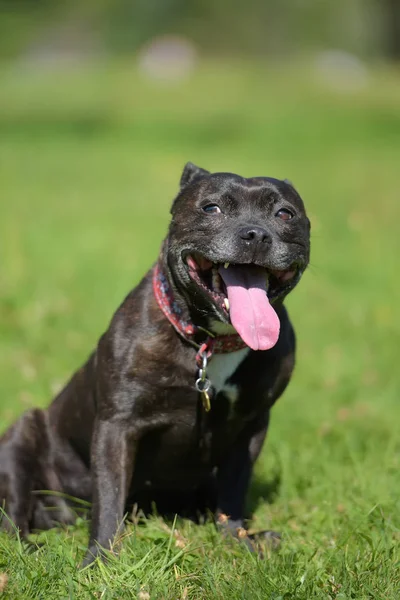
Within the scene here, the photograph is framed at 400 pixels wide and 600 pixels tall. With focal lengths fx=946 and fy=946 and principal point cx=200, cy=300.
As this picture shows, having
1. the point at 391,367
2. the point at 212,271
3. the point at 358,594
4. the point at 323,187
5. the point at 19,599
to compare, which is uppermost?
the point at 323,187

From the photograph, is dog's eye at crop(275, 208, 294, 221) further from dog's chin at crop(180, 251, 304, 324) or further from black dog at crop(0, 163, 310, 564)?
dog's chin at crop(180, 251, 304, 324)

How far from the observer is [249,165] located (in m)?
16.7

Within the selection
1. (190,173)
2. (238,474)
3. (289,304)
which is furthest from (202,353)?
(289,304)

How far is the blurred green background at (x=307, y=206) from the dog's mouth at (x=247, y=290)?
0.93 meters

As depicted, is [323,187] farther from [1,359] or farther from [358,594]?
[358,594]

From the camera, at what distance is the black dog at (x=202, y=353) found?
393 centimetres

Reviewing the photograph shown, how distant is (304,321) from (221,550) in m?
4.68

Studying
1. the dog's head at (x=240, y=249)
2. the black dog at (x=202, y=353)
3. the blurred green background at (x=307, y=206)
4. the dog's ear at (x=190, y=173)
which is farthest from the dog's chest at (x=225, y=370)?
the dog's ear at (x=190, y=173)

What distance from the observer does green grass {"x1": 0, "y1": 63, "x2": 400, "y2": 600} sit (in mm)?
3551

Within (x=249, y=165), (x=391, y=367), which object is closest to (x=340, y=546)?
(x=391, y=367)

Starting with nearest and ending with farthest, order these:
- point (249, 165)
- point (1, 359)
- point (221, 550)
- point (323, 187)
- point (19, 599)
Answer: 1. point (19, 599)
2. point (221, 550)
3. point (1, 359)
4. point (323, 187)
5. point (249, 165)

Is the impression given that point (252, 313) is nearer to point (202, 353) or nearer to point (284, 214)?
point (202, 353)

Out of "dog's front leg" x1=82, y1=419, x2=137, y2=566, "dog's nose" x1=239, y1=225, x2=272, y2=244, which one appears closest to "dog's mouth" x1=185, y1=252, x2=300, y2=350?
"dog's nose" x1=239, y1=225, x2=272, y2=244

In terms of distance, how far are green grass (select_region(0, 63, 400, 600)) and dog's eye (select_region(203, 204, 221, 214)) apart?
139 cm
